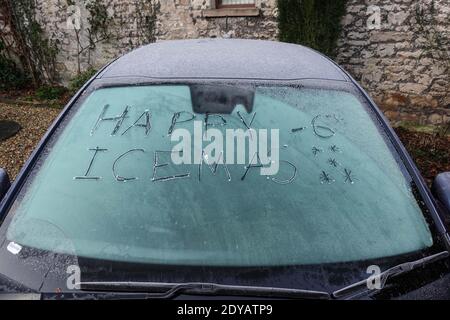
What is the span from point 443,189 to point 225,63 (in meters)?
1.25

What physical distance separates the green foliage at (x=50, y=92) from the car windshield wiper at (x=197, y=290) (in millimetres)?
7012

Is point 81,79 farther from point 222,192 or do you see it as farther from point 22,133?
point 222,192

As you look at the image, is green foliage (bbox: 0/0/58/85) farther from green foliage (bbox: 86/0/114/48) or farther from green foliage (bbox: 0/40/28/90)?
green foliage (bbox: 86/0/114/48)

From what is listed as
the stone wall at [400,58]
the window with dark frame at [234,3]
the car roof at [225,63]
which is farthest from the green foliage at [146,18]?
the car roof at [225,63]

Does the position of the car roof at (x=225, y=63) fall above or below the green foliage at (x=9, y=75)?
above

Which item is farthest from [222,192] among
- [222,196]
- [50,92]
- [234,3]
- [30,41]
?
[30,41]

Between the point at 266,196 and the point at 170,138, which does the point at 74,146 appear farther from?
the point at 266,196

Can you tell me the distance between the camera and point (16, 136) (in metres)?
5.69

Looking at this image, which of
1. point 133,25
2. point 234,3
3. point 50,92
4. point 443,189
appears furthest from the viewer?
point 50,92

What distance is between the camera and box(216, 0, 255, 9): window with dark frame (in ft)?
21.3

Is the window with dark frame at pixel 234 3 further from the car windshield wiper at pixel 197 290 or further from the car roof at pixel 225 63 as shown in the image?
the car windshield wiper at pixel 197 290

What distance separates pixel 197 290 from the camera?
4.22 feet

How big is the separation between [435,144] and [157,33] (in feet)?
15.3

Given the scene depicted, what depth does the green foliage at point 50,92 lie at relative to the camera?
7.56m
